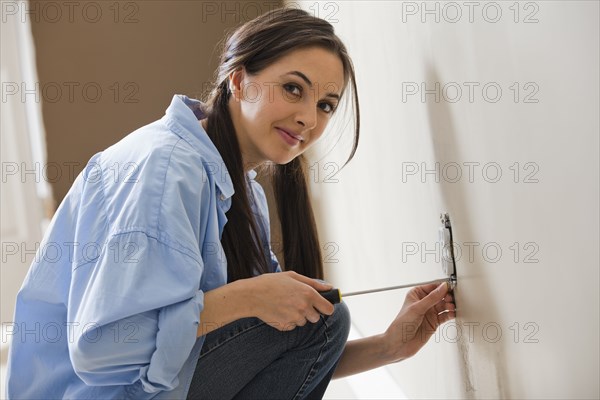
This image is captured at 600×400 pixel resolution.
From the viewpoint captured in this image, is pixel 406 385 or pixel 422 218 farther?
pixel 406 385

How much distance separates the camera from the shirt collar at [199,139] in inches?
54.2

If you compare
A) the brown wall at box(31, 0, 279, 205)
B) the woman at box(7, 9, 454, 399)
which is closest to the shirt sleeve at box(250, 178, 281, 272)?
the woman at box(7, 9, 454, 399)

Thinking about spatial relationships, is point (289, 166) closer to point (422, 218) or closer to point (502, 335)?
point (422, 218)

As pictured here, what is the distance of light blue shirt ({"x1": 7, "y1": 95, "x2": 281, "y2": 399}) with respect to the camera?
3.95 feet

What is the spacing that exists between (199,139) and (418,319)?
21.4 inches

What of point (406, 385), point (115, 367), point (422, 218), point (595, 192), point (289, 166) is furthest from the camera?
point (406, 385)

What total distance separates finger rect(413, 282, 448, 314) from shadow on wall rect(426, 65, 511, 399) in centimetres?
3

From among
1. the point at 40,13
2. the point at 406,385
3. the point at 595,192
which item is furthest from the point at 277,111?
the point at 40,13

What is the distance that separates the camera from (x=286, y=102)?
58.2 inches

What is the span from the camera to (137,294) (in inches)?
47.0

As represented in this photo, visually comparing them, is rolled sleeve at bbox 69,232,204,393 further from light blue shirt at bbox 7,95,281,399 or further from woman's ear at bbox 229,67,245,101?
woman's ear at bbox 229,67,245,101

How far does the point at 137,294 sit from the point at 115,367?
0.13 meters

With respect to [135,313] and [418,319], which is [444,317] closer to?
[418,319]

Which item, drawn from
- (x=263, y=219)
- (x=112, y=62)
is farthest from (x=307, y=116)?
(x=112, y=62)
